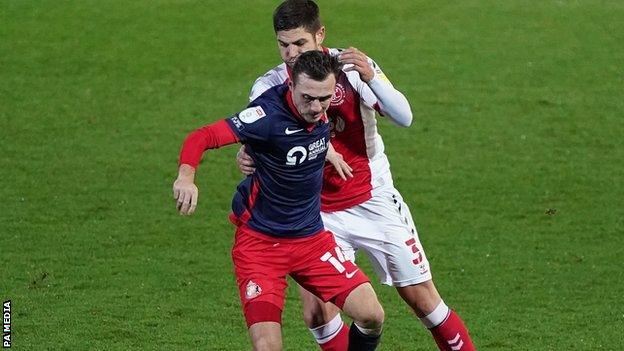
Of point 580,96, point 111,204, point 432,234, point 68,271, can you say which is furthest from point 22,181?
point 580,96

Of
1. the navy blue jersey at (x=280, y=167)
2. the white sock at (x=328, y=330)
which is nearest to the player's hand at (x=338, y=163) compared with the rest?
the navy blue jersey at (x=280, y=167)

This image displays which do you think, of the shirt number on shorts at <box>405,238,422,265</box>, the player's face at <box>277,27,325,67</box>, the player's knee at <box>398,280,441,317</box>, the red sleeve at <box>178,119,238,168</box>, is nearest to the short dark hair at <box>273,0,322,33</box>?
the player's face at <box>277,27,325,67</box>

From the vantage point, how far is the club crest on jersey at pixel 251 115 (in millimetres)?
6828

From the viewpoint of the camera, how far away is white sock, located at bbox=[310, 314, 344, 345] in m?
7.88

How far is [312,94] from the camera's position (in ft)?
22.0

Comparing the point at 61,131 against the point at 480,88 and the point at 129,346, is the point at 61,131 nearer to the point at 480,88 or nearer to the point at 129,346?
the point at 480,88

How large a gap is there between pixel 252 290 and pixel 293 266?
318mm

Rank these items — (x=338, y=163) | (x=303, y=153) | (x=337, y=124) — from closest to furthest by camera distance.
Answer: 1. (x=303, y=153)
2. (x=338, y=163)
3. (x=337, y=124)

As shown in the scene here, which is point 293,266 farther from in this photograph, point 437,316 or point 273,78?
point 273,78

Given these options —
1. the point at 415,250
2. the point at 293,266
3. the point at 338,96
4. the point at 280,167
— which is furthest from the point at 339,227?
the point at 280,167

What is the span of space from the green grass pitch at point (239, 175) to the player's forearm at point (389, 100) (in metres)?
2.12

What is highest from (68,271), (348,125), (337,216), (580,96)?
(348,125)

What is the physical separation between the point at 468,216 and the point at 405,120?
191 inches

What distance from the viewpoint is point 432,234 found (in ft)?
38.2
